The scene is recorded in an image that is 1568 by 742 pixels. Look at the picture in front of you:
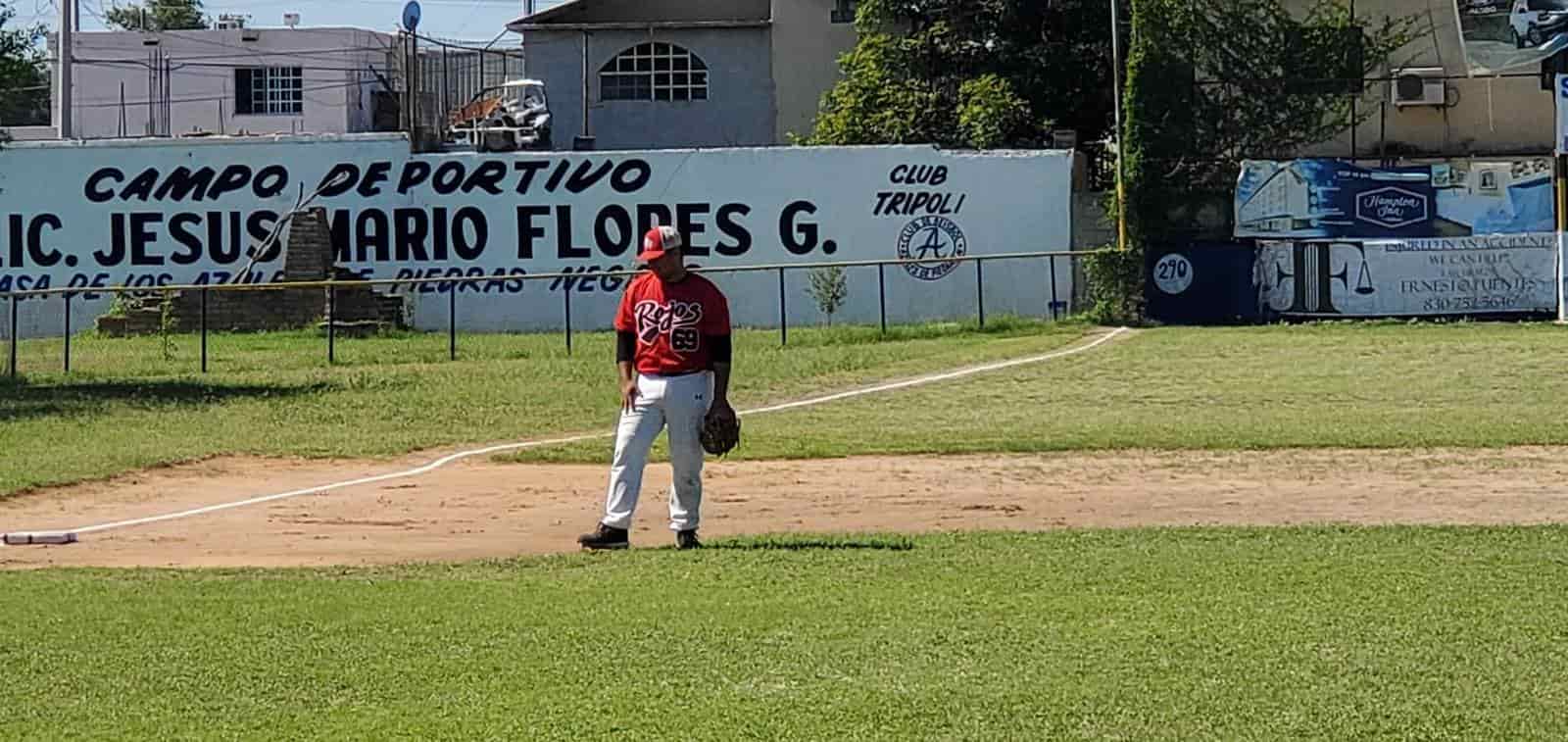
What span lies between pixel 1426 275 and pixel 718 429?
26.4m

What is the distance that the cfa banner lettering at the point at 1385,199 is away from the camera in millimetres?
38625

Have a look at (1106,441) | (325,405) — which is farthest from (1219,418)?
(325,405)

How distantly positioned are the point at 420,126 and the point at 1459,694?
124 ft

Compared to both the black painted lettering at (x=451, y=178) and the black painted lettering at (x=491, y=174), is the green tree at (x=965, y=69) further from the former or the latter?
the black painted lettering at (x=451, y=178)

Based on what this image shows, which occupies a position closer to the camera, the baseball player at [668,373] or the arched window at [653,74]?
the baseball player at [668,373]

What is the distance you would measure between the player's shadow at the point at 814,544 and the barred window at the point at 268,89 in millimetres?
57113

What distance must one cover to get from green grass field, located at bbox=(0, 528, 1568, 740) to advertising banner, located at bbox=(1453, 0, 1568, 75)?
94.0 ft

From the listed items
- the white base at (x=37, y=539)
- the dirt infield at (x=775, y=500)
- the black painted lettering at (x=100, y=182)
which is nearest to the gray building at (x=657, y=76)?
the black painted lettering at (x=100, y=182)

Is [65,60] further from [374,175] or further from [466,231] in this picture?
[466,231]

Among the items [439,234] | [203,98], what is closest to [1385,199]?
[439,234]

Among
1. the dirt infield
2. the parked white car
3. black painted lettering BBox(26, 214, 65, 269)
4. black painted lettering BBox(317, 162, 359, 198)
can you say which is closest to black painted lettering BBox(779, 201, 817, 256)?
black painted lettering BBox(317, 162, 359, 198)

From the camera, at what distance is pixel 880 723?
24.3 ft

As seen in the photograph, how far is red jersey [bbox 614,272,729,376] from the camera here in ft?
40.8

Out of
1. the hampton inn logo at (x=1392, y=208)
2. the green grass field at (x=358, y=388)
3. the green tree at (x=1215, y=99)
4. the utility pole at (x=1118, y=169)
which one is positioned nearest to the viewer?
the green grass field at (x=358, y=388)
